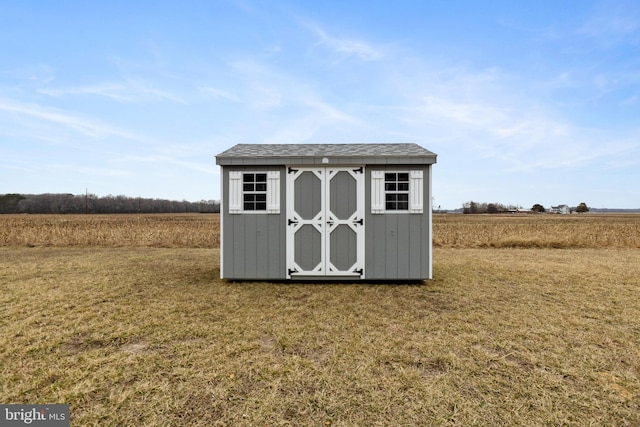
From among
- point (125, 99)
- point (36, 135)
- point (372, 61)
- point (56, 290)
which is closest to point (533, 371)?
point (56, 290)

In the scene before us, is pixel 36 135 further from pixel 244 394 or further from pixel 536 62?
pixel 536 62

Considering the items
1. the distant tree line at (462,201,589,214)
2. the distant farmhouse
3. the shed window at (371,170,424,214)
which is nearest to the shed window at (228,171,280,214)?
the shed window at (371,170,424,214)

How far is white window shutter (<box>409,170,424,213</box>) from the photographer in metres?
6.45

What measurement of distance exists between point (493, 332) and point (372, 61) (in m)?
13.3

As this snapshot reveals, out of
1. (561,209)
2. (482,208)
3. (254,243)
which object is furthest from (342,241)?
(561,209)

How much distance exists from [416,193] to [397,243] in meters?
1.24

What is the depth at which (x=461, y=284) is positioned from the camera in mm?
6594

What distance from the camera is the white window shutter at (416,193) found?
21.2 feet

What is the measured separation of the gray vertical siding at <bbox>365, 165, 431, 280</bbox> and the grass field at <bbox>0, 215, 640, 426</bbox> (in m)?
0.39

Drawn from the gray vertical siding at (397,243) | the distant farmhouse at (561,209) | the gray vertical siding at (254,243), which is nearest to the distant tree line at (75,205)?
the gray vertical siding at (254,243)

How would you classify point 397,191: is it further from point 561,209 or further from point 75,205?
point 561,209

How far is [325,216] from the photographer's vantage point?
654 centimetres

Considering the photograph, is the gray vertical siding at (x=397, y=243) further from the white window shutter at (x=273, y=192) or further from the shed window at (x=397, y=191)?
the white window shutter at (x=273, y=192)

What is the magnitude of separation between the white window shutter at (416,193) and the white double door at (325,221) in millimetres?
1147
